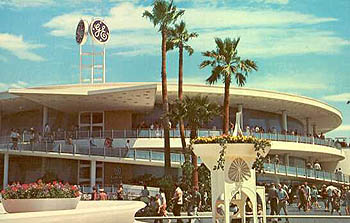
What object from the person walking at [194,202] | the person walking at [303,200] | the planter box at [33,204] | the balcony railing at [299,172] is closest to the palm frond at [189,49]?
the balcony railing at [299,172]

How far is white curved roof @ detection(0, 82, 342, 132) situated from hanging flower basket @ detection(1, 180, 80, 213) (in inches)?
1002

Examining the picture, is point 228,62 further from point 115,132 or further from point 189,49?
point 115,132

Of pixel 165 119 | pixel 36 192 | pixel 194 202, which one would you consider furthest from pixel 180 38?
pixel 36 192

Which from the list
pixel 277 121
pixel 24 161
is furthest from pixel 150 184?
pixel 277 121

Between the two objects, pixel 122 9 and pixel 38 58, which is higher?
pixel 122 9

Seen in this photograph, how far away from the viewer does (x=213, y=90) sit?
4247 cm

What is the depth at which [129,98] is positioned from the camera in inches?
1538

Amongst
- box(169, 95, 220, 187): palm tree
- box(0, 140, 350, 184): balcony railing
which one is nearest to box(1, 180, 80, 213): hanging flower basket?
box(169, 95, 220, 187): palm tree

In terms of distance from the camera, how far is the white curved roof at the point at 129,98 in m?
37.0

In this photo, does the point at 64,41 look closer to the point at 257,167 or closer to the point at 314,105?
the point at 314,105

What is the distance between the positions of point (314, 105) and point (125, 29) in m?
33.3

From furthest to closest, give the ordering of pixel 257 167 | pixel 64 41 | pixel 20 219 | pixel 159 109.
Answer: pixel 64 41
pixel 159 109
pixel 257 167
pixel 20 219

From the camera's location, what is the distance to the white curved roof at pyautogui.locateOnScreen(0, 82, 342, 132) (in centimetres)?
3700

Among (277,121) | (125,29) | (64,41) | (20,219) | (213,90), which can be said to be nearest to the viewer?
(20,219)
